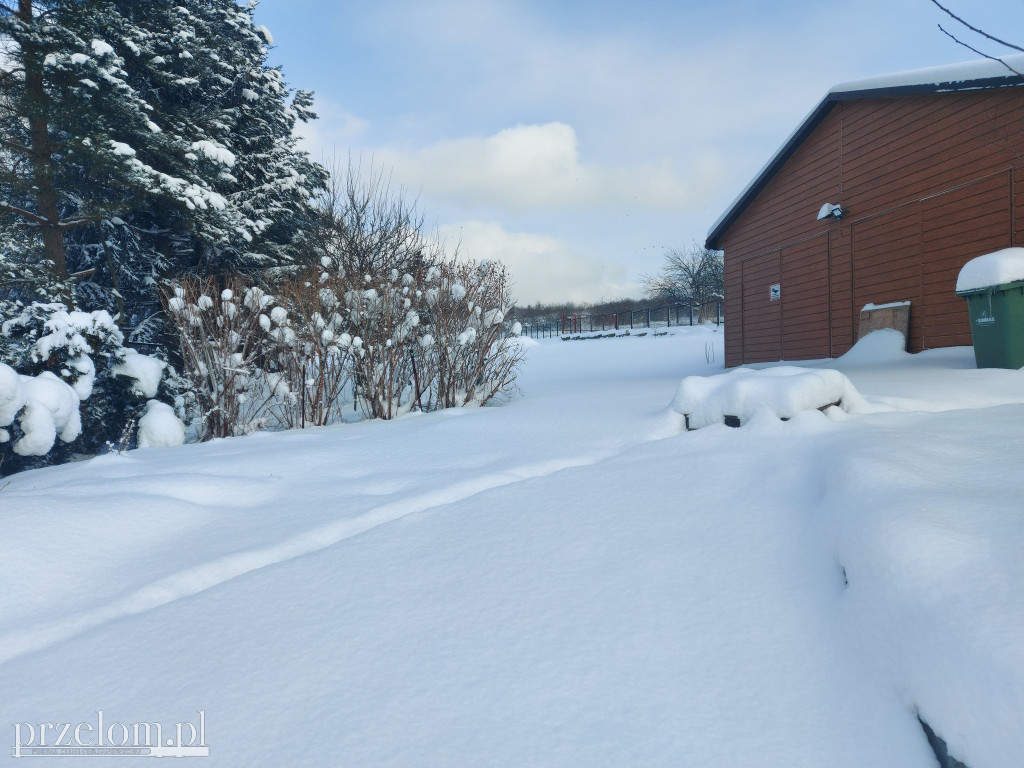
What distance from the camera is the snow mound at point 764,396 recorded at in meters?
3.71

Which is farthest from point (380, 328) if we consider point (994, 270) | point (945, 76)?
point (945, 76)

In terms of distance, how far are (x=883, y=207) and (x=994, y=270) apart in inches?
139

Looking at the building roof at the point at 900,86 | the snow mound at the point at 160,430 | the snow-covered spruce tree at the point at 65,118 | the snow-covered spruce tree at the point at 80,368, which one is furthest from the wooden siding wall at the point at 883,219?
the snow-covered spruce tree at the point at 65,118

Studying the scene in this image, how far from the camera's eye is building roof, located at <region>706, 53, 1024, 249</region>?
662cm

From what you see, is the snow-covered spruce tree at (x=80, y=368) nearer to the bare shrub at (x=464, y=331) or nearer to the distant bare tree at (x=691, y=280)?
the bare shrub at (x=464, y=331)

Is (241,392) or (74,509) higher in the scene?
(241,392)

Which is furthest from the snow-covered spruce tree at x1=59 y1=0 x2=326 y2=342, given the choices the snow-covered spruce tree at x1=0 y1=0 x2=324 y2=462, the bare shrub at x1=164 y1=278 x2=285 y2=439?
the bare shrub at x1=164 y1=278 x2=285 y2=439

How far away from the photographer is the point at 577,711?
165cm

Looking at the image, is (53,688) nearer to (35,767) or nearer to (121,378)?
(35,767)

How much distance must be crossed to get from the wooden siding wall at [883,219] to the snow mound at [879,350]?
0.72ft

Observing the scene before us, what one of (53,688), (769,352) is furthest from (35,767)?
(769,352)

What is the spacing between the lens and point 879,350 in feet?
27.8

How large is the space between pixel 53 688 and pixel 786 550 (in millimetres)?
2648

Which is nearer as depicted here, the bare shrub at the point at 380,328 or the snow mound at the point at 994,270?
the snow mound at the point at 994,270
